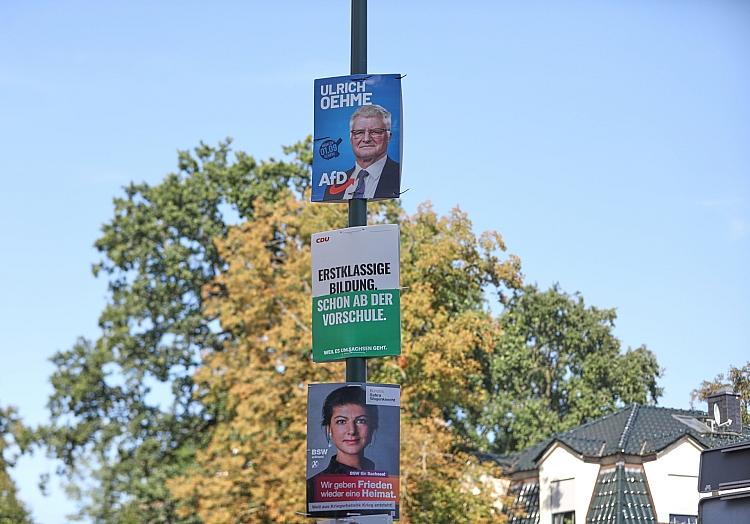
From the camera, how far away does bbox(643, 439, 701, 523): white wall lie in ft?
122

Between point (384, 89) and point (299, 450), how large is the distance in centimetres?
2342

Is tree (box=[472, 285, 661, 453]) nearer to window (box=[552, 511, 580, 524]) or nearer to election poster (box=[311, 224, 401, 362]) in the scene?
window (box=[552, 511, 580, 524])

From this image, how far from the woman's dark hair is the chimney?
28.3 meters

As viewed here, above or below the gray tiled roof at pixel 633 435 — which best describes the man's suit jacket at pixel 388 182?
below

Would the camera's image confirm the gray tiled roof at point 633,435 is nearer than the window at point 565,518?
Yes

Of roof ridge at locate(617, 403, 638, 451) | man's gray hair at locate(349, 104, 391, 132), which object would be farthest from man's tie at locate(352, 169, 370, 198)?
roof ridge at locate(617, 403, 638, 451)

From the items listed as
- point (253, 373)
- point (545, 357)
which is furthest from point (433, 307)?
point (545, 357)

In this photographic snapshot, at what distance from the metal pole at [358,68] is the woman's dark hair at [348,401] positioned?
0.19 metres

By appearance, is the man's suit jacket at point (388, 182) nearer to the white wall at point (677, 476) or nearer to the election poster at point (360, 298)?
the election poster at point (360, 298)

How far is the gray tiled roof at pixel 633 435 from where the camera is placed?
37.9m

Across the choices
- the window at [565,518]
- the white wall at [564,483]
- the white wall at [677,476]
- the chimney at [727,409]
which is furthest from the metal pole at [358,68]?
the window at [565,518]

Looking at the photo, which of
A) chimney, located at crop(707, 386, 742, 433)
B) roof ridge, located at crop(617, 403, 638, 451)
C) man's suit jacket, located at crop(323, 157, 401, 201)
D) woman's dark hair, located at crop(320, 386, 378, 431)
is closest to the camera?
woman's dark hair, located at crop(320, 386, 378, 431)

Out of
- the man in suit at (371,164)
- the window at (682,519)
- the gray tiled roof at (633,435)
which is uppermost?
the gray tiled roof at (633,435)

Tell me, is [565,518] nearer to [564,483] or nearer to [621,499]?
[564,483]
